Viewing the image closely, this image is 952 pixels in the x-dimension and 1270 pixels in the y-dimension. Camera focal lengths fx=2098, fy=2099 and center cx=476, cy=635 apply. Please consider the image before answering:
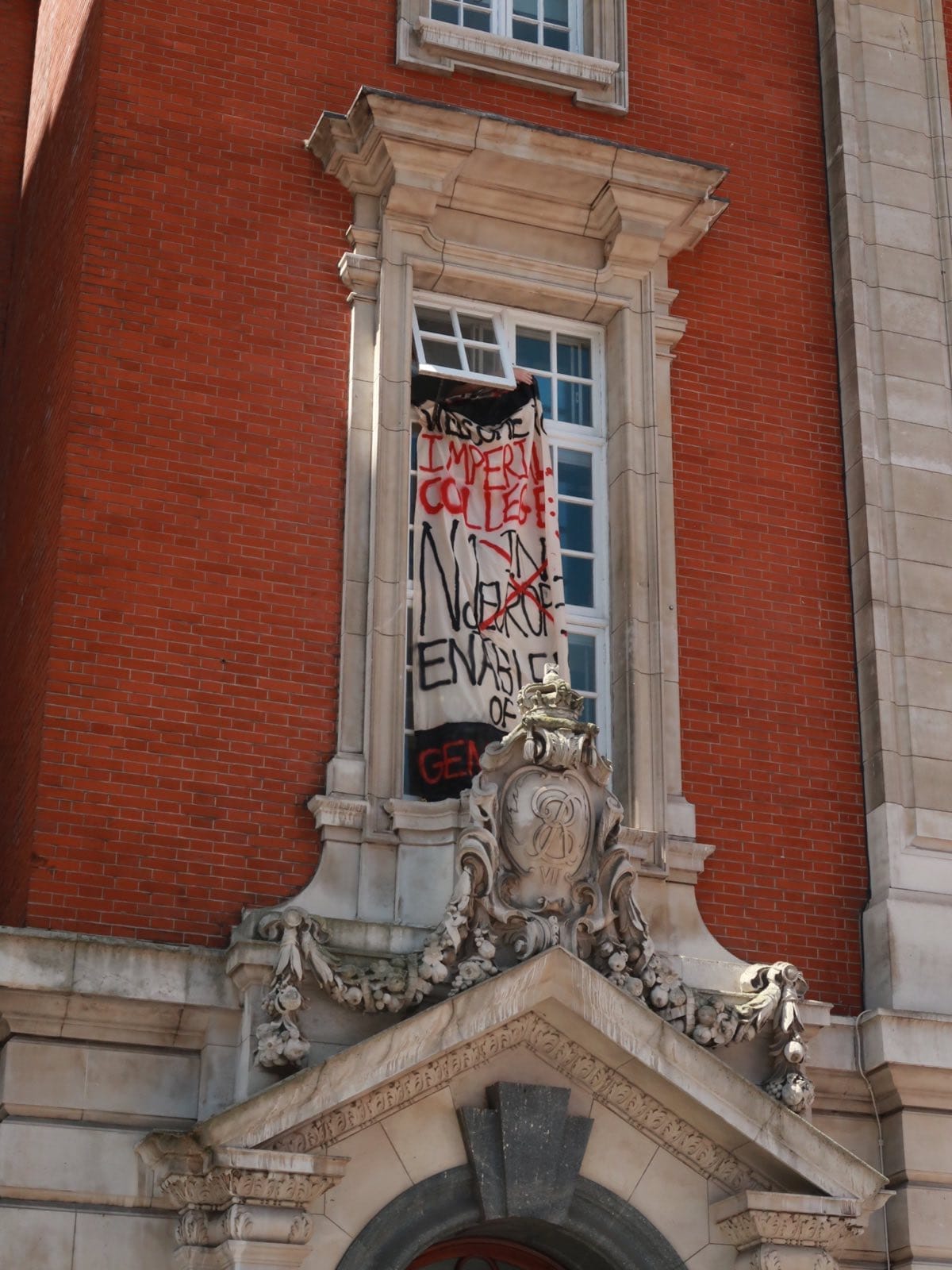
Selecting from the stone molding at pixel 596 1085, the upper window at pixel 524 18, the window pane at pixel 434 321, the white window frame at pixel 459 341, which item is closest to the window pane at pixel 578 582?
the white window frame at pixel 459 341

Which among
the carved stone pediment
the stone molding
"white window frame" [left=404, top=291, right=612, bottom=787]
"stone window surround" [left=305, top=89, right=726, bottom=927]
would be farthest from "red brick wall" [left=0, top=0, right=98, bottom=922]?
the stone molding

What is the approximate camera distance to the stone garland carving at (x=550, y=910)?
11094 millimetres

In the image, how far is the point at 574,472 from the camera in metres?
13.8

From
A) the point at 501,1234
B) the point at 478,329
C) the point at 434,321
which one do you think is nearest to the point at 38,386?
the point at 434,321

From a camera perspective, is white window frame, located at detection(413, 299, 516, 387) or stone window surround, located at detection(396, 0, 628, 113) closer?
white window frame, located at detection(413, 299, 516, 387)

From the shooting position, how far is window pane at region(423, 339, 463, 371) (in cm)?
1355

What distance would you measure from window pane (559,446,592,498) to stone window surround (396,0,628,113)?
256 centimetres

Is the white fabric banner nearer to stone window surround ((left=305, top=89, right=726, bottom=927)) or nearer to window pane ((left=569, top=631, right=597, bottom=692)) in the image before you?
window pane ((left=569, top=631, right=597, bottom=692))

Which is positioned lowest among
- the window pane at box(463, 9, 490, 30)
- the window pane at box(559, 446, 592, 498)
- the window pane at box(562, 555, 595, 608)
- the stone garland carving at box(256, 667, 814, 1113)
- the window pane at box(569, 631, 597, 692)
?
the stone garland carving at box(256, 667, 814, 1113)

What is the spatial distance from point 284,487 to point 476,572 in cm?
135

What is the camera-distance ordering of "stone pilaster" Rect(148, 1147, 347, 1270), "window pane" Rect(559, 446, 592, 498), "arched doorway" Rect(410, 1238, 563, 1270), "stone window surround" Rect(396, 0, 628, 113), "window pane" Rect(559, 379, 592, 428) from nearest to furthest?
1. "stone pilaster" Rect(148, 1147, 347, 1270)
2. "arched doorway" Rect(410, 1238, 563, 1270)
3. "window pane" Rect(559, 446, 592, 498)
4. "window pane" Rect(559, 379, 592, 428)
5. "stone window surround" Rect(396, 0, 628, 113)

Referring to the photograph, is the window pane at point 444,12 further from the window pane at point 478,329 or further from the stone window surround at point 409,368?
the window pane at point 478,329

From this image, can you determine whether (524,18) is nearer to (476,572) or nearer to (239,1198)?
(476,572)

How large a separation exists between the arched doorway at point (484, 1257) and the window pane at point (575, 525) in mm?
4420
